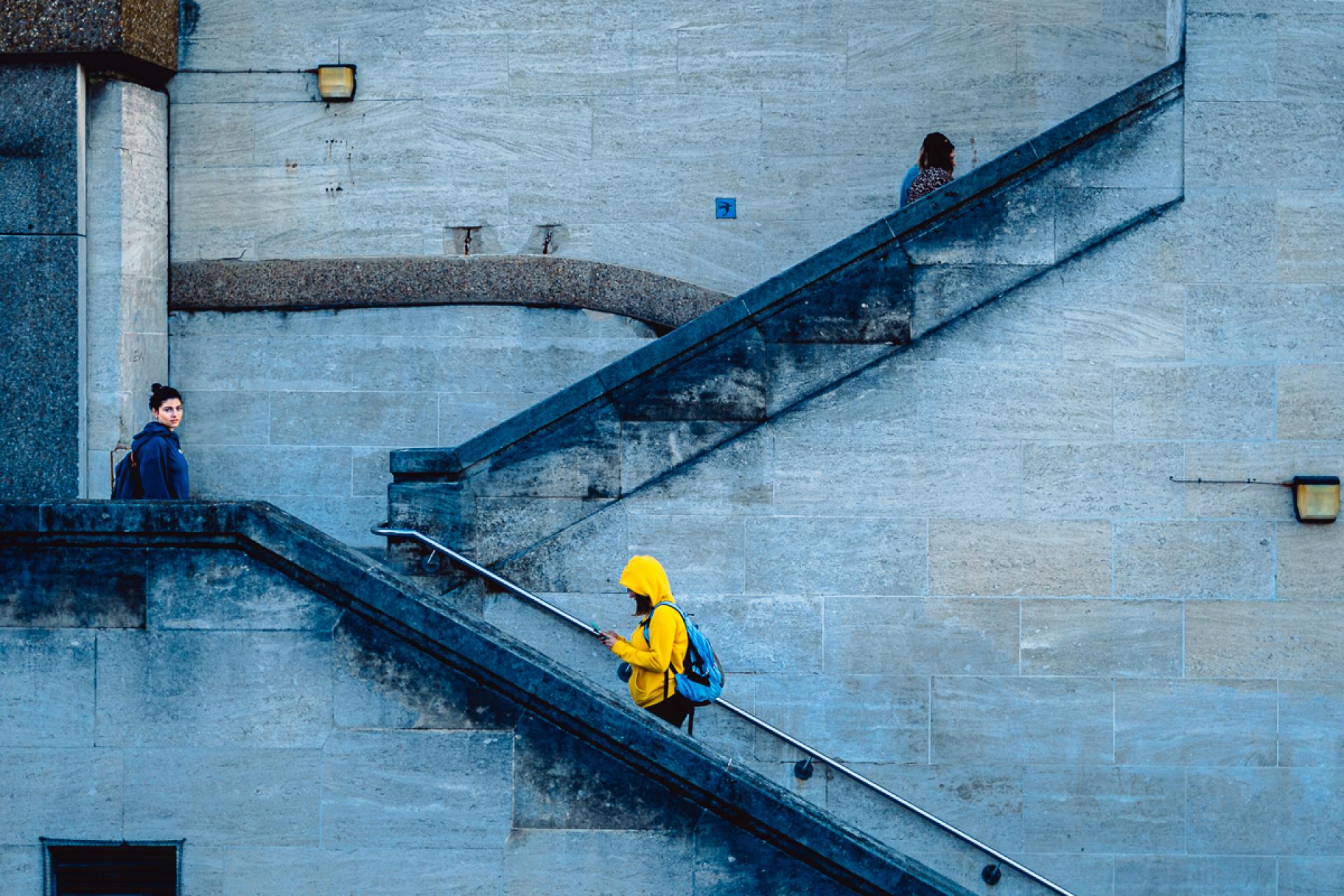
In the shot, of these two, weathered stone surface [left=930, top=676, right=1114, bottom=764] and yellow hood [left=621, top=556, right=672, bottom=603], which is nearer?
yellow hood [left=621, top=556, right=672, bottom=603]

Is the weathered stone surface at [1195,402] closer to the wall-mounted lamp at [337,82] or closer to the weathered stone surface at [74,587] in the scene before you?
the weathered stone surface at [74,587]

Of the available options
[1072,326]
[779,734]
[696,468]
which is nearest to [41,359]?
[696,468]

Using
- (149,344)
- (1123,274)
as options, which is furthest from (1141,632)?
(149,344)

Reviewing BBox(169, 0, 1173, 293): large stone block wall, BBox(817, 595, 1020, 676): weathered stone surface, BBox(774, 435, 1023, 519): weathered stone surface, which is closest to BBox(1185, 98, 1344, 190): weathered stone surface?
BBox(774, 435, 1023, 519): weathered stone surface

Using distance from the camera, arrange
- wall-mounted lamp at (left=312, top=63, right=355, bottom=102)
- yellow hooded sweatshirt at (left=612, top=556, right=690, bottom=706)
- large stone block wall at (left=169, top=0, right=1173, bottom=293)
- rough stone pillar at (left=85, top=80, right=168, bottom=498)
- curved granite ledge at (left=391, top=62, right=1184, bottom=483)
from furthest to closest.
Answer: wall-mounted lamp at (left=312, top=63, right=355, bottom=102)
large stone block wall at (left=169, top=0, right=1173, bottom=293)
rough stone pillar at (left=85, top=80, right=168, bottom=498)
curved granite ledge at (left=391, top=62, right=1184, bottom=483)
yellow hooded sweatshirt at (left=612, top=556, right=690, bottom=706)

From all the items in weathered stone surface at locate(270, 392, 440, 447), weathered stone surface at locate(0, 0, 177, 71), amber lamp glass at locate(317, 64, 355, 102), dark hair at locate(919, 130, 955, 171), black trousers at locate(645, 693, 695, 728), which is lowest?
black trousers at locate(645, 693, 695, 728)

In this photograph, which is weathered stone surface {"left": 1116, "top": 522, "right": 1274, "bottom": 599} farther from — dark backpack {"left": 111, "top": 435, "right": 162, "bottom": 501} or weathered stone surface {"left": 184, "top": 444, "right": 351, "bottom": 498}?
dark backpack {"left": 111, "top": 435, "right": 162, "bottom": 501}

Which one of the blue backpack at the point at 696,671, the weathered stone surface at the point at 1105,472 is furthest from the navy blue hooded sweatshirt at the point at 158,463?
the weathered stone surface at the point at 1105,472
